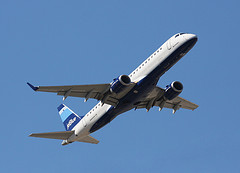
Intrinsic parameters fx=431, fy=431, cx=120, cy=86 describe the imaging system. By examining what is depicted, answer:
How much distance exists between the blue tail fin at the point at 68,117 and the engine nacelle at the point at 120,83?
10416 millimetres

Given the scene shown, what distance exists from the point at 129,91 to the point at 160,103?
7.52 metres

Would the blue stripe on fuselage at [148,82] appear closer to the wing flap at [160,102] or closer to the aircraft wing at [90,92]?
the aircraft wing at [90,92]

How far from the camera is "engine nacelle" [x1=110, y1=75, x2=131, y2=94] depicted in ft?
139

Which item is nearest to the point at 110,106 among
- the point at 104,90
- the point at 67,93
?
the point at 104,90

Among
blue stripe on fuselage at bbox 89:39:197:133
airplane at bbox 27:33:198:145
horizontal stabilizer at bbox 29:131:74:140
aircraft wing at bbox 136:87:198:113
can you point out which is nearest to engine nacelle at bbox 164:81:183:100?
airplane at bbox 27:33:198:145

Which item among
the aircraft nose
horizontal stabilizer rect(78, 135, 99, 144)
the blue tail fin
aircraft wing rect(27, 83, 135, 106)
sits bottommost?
horizontal stabilizer rect(78, 135, 99, 144)

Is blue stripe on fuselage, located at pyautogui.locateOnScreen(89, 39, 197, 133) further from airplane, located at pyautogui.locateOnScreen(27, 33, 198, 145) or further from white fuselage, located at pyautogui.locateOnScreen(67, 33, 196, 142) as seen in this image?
white fuselage, located at pyautogui.locateOnScreen(67, 33, 196, 142)

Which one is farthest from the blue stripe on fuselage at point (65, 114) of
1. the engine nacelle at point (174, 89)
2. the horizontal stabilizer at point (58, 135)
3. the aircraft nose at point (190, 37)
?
the aircraft nose at point (190, 37)

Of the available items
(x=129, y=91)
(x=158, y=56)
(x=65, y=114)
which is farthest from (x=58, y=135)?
(x=158, y=56)

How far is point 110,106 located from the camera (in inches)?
1843

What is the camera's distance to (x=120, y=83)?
139 feet

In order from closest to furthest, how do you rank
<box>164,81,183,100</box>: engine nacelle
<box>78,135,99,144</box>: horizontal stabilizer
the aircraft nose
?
1. the aircraft nose
2. <box>164,81,183,100</box>: engine nacelle
3. <box>78,135,99,144</box>: horizontal stabilizer

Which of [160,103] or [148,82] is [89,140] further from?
[148,82]

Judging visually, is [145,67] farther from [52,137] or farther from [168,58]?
[52,137]
